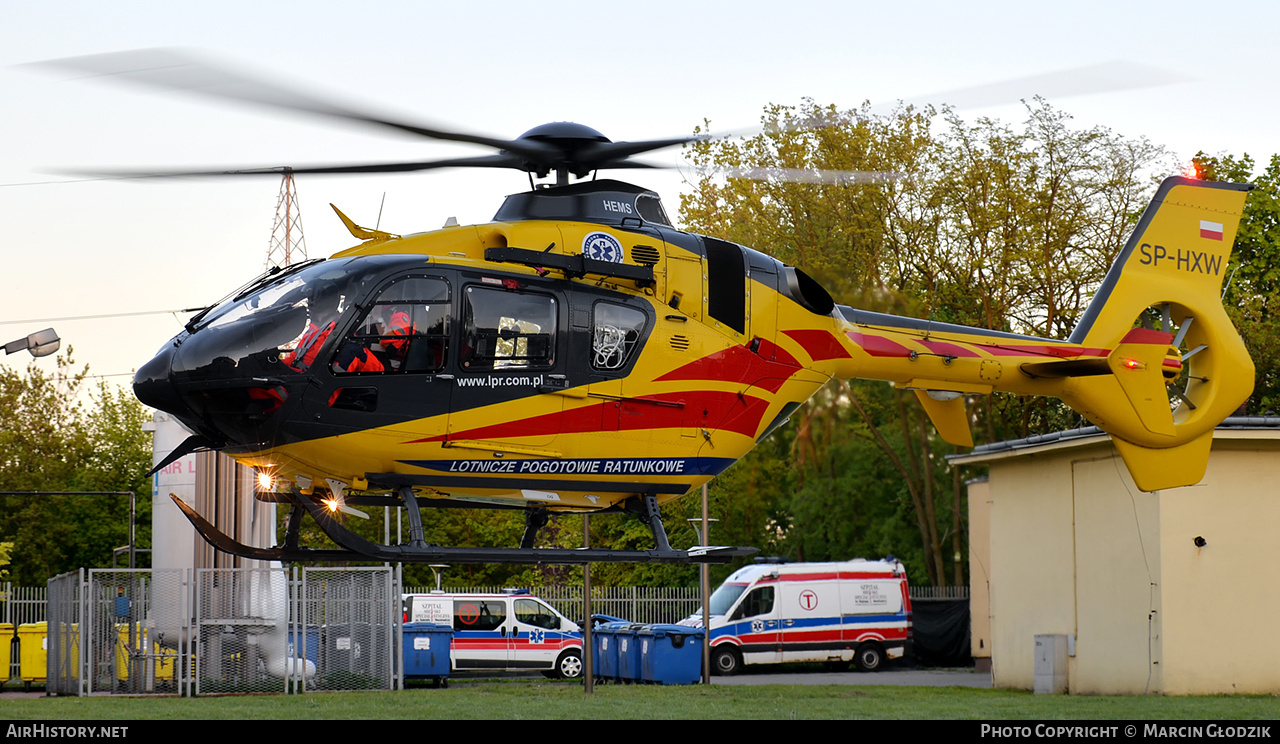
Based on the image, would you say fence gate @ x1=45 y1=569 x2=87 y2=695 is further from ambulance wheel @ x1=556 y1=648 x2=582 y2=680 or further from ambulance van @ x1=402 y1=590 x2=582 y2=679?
ambulance wheel @ x1=556 y1=648 x2=582 y2=680

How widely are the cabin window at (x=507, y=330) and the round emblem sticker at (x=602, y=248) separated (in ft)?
2.37

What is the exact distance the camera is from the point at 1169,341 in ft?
46.5

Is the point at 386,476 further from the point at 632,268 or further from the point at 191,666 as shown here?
the point at 191,666

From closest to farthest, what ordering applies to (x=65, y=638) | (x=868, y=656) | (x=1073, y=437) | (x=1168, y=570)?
(x=1168, y=570) → (x=65, y=638) → (x=1073, y=437) → (x=868, y=656)

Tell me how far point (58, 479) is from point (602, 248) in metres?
48.7

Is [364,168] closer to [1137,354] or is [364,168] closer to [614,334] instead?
[614,334]

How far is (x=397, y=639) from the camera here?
23.8m

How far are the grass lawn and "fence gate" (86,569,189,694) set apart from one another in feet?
2.87

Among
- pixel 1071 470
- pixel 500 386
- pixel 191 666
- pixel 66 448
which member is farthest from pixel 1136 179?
pixel 66 448

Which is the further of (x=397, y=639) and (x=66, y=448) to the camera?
(x=66, y=448)

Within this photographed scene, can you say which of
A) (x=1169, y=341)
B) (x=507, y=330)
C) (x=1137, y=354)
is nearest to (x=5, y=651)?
(x=507, y=330)

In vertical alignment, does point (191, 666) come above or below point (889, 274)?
below

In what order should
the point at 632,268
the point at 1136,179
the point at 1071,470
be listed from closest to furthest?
the point at 632,268
the point at 1071,470
the point at 1136,179

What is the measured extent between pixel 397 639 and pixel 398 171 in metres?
14.1
